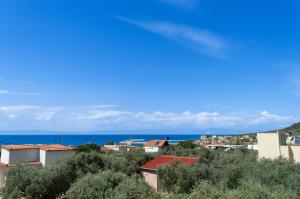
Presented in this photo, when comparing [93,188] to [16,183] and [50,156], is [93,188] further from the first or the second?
[50,156]

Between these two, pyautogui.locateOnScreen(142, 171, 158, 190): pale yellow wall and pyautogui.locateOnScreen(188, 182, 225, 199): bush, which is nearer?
pyautogui.locateOnScreen(188, 182, 225, 199): bush

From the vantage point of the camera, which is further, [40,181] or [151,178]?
[151,178]

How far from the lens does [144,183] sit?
67.1 feet

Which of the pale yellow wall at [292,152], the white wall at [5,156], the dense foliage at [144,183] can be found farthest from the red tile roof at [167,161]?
the white wall at [5,156]

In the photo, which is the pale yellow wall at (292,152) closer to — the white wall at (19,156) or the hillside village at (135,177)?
the hillside village at (135,177)

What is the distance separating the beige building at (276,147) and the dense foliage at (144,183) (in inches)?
374

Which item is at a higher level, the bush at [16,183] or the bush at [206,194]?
the bush at [206,194]

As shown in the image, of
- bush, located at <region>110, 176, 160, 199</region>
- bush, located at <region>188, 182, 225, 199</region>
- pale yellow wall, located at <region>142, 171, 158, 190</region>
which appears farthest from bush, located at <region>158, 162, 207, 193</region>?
bush, located at <region>188, 182, 225, 199</region>

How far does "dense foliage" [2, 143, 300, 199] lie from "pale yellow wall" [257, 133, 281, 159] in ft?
31.3

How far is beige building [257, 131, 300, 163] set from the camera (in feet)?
120

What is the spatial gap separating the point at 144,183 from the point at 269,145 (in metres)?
24.9

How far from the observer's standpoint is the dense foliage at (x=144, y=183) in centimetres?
1606

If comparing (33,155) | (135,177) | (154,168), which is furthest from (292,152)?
(33,155)

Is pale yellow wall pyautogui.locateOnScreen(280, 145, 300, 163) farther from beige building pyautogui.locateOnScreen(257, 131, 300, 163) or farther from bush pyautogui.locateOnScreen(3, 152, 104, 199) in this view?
bush pyautogui.locateOnScreen(3, 152, 104, 199)
